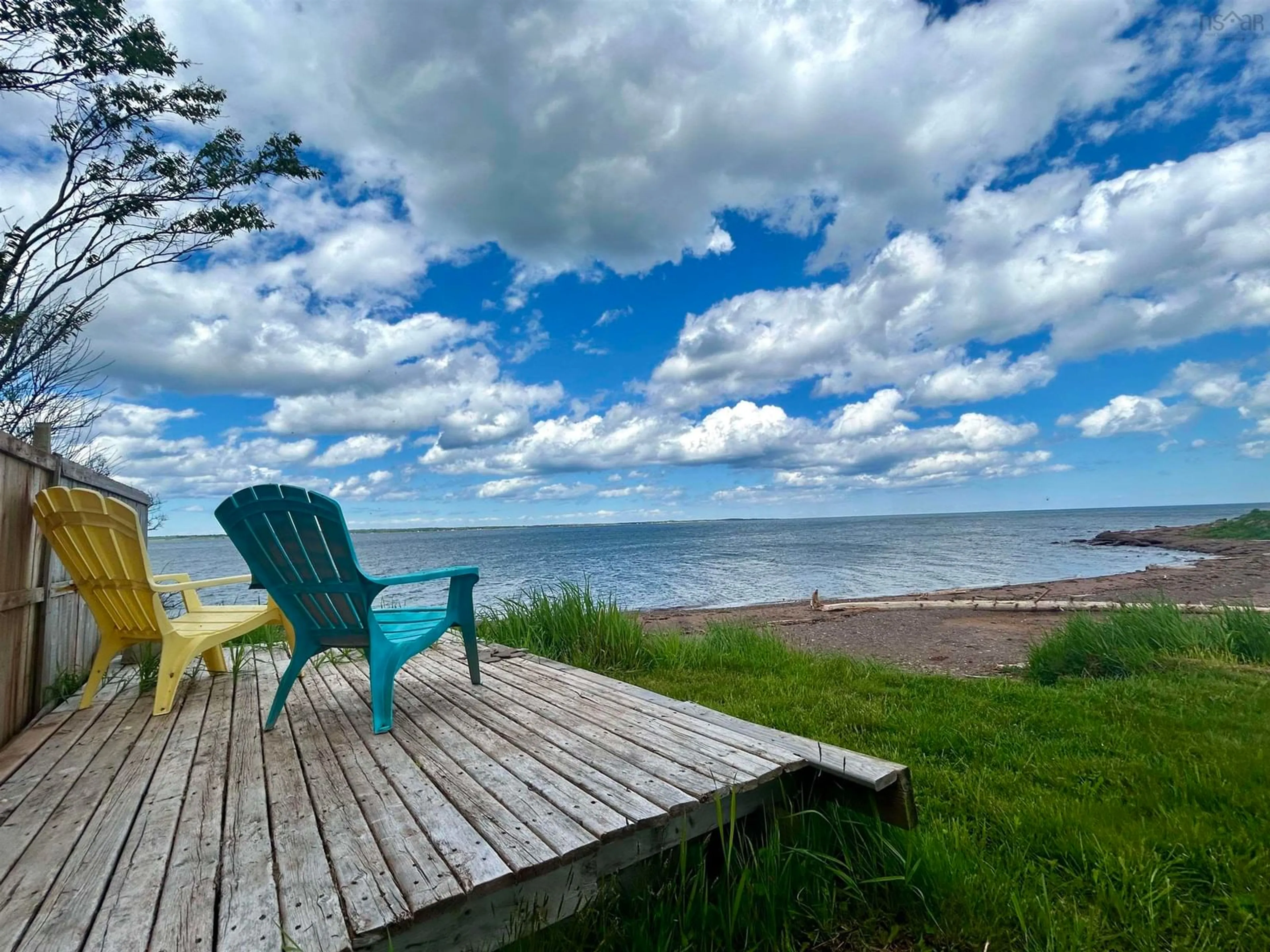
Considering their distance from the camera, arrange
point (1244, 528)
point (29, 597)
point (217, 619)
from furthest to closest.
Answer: point (1244, 528), point (217, 619), point (29, 597)

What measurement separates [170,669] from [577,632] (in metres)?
3.07

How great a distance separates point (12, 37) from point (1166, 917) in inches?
331

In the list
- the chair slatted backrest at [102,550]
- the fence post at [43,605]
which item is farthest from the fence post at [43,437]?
the chair slatted backrest at [102,550]

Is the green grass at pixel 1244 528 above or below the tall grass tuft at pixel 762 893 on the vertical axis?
below

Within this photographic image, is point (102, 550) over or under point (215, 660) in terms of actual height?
over

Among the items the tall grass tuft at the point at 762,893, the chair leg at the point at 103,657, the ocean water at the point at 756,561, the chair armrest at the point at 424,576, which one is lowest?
the ocean water at the point at 756,561

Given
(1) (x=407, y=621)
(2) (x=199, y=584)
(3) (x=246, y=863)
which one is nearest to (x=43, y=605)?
(2) (x=199, y=584)

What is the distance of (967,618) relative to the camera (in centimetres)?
1088

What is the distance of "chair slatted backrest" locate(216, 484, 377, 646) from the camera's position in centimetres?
248

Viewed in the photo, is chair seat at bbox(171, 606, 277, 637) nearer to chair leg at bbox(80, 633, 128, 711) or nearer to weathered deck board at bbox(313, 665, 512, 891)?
chair leg at bbox(80, 633, 128, 711)

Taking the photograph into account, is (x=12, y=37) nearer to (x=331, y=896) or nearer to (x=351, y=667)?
(x=351, y=667)

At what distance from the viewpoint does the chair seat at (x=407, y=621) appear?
111 inches

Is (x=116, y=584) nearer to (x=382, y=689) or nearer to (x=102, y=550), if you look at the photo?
(x=102, y=550)

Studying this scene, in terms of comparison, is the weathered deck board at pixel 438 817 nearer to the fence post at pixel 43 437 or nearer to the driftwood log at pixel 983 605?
the fence post at pixel 43 437
